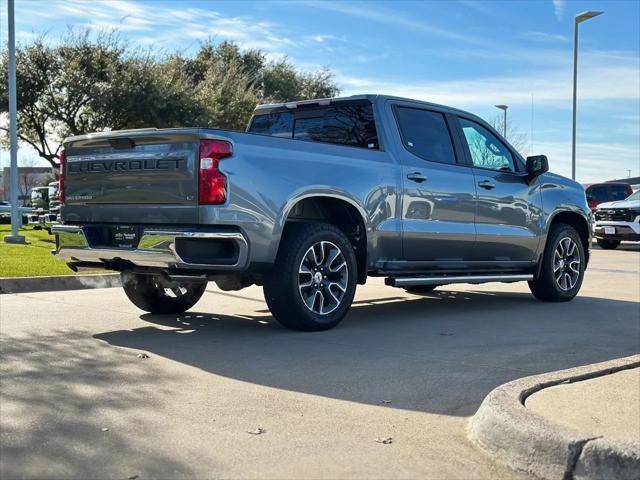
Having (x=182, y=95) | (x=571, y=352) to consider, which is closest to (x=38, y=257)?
(x=571, y=352)

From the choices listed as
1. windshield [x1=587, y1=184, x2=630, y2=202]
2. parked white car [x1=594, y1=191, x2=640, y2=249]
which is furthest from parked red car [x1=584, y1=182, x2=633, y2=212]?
parked white car [x1=594, y1=191, x2=640, y2=249]

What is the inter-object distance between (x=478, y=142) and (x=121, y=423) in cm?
556

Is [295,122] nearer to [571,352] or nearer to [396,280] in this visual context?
[396,280]

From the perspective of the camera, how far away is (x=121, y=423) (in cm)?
402

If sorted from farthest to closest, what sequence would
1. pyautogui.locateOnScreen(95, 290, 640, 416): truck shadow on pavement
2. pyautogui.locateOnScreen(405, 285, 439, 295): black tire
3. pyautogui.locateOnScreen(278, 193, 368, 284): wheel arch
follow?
1. pyautogui.locateOnScreen(405, 285, 439, 295): black tire
2. pyautogui.locateOnScreen(278, 193, 368, 284): wheel arch
3. pyautogui.locateOnScreen(95, 290, 640, 416): truck shadow on pavement

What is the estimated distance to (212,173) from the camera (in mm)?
5988

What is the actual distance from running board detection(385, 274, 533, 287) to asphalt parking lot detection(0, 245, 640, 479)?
36 centimetres

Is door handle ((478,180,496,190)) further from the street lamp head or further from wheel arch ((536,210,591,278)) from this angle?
the street lamp head

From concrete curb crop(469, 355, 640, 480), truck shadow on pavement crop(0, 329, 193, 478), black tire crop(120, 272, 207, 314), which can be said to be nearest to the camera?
concrete curb crop(469, 355, 640, 480)

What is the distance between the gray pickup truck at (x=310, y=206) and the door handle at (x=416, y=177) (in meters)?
0.05

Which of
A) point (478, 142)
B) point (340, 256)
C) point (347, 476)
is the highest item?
point (478, 142)

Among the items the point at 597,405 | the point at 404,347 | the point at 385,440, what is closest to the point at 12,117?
the point at 404,347

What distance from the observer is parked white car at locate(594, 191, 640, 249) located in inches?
826

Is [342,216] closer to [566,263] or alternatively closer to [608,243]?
[566,263]
